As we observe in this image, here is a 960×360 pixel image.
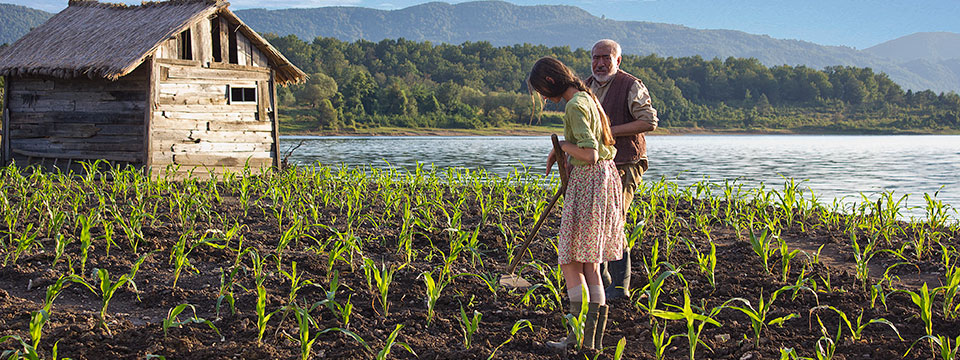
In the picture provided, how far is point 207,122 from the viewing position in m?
12.9

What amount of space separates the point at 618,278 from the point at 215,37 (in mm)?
10231

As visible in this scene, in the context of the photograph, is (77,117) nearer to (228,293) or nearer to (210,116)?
(210,116)

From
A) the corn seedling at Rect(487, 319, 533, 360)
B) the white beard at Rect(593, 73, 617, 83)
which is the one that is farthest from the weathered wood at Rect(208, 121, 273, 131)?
the corn seedling at Rect(487, 319, 533, 360)

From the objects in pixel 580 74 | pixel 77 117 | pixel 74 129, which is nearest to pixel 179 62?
pixel 77 117

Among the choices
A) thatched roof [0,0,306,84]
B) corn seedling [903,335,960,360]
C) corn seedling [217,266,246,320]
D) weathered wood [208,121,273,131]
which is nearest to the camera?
corn seedling [903,335,960,360]

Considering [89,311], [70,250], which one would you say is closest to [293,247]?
[70,250]

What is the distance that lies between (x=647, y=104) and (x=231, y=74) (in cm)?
1001

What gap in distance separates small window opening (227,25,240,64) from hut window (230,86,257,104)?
47cm

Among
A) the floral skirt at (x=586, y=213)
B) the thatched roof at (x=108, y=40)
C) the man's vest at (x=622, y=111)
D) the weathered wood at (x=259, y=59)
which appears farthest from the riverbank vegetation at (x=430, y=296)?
the weathered wood at (x=259, y=59)

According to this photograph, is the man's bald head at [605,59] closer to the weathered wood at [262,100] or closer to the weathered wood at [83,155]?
the weathered wood at [83,155]

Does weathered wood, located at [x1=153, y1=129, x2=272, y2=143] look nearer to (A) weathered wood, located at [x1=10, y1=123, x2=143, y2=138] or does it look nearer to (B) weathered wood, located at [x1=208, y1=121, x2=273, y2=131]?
(B) weathered wood, located at [x1=208, y1=121, x2=273, y2=131]

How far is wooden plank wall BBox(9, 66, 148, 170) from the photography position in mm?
12305

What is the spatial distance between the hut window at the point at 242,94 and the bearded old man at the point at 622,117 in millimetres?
9890

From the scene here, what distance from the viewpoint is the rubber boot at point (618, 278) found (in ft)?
15.4
